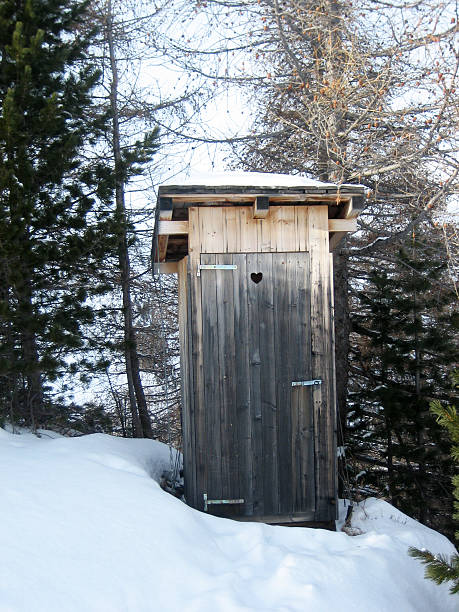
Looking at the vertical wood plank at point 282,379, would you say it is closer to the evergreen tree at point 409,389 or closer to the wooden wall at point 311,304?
the wooden wall at point 311,304

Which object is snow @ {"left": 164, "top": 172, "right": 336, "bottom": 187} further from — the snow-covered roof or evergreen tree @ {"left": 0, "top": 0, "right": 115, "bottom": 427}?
evergreen tree @ {"left": 0, "top": 0, "right": 115, "bottom": 427}

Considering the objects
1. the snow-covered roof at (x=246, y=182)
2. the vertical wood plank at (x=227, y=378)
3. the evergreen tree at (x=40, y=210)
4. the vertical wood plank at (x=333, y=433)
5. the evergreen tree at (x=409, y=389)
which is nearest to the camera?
the snow-covered roof at (x=246, y=182)

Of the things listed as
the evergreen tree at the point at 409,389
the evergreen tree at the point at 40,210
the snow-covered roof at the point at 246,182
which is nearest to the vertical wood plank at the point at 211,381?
the snow-covered roof at the point at 246,182

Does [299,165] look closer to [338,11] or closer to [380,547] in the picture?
[338,11]

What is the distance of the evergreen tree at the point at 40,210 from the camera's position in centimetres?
651

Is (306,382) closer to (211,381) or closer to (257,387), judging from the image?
(257,387)

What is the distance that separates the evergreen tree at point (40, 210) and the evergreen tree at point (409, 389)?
493 centimetres

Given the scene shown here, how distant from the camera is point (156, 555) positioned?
3.32 metres

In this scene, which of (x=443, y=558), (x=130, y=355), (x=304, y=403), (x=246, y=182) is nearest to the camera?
(x=443, y=558)

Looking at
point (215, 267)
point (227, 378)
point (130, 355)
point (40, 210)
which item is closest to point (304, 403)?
point (227, 378)

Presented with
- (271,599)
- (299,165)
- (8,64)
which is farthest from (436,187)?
(271,599)

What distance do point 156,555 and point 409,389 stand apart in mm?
7296

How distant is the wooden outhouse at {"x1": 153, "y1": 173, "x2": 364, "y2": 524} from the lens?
198 inches

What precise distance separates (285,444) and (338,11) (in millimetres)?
7633
